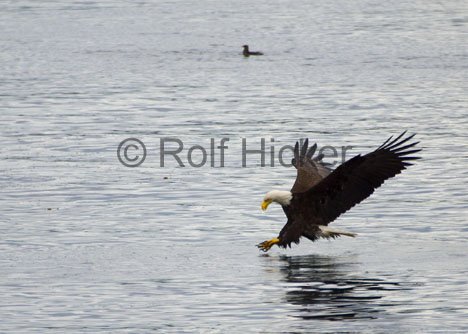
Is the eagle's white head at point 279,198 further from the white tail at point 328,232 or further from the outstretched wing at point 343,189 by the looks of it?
the white tail at point 328,232

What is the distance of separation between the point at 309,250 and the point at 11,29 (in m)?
26.6

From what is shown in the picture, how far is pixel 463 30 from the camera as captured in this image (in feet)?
113

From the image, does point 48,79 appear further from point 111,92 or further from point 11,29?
point 11,29

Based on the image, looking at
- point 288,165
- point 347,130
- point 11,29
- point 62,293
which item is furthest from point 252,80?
point 62,293

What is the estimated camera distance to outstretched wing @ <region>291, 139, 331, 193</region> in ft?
38.9

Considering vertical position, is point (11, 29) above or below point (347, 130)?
above

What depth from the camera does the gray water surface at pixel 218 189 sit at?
9508mm

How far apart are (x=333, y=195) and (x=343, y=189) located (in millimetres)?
122

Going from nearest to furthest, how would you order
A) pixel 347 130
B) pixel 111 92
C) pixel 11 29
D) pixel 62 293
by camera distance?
pixel 62 293, pixel 347 130, pixel 111 92, pixel 11 29

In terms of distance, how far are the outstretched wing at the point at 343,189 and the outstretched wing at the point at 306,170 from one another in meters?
0.39

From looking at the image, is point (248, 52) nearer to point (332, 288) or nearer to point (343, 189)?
point (343, 189)

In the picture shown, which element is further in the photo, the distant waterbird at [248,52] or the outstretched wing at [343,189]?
the distant waterbird at [248,52]

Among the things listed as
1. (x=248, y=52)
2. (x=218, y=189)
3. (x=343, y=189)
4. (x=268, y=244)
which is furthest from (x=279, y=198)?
(x=248, y=52)

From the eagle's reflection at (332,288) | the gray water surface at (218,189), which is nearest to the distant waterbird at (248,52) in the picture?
the gray water surface at (218,189)
